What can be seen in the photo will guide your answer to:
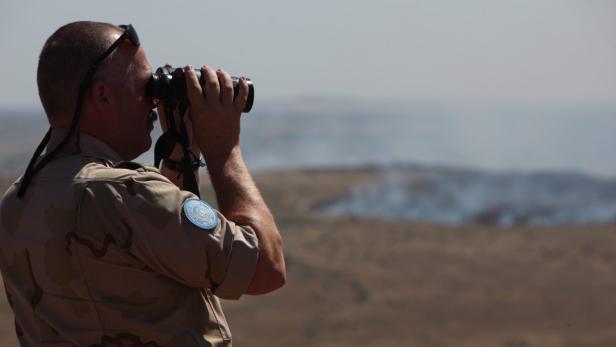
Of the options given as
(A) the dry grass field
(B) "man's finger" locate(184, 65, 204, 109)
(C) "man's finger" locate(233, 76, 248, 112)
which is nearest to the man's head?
(B) "man's finger" locate(184, 65, 204, 109)

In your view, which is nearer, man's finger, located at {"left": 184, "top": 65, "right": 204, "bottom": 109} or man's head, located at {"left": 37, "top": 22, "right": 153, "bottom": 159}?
man's head, located at {"left": 37, "top": 22, "right": 153, "bottom": 159}

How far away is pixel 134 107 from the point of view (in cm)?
250

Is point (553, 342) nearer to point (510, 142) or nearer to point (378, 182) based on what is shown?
point (378, 182)

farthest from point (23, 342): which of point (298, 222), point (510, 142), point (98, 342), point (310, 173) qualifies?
point (510, 142)

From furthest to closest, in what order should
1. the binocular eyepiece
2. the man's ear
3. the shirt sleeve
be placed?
1. the binocular eyepiece
2. the man's ear
3. the shirt sleeve

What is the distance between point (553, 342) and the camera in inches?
518

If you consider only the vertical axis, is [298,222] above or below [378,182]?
above

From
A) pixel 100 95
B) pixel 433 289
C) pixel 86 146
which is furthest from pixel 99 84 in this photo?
pixel 433 289

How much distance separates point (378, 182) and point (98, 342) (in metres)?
33.5

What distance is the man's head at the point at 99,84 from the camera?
241cm

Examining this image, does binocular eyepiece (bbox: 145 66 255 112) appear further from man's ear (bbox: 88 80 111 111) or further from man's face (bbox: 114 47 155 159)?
man's ear (bbox: 88 80 111 111)

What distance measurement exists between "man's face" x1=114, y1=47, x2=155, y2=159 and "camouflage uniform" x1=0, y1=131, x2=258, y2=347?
99 millimetres

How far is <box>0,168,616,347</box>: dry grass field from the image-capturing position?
13.8m

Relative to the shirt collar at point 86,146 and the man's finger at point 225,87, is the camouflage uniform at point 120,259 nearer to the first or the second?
the shirt collar at point 86,146
